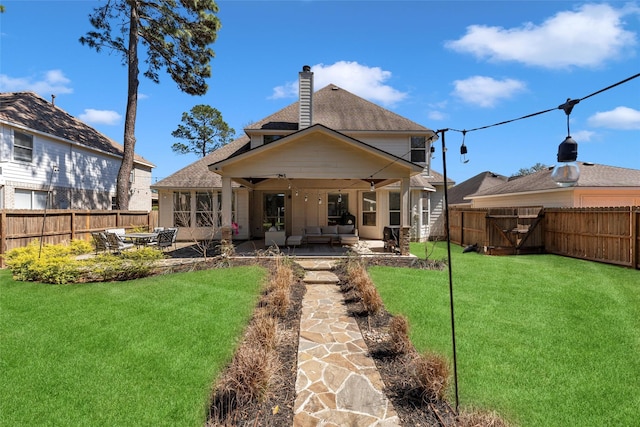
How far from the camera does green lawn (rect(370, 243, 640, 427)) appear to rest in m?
3.64

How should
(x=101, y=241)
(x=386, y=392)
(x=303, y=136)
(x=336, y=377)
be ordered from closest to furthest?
1. (x=386, y=392)
2. (x=336, y=377)
3. (x=303, y=136)
4. (x=101, y=241)

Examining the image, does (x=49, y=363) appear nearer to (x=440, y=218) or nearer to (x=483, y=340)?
(x=483, y=340)

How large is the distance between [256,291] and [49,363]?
3929mm

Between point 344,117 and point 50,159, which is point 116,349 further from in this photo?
point 50,159

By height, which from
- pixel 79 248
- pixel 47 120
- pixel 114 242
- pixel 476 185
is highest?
pixel 47 120

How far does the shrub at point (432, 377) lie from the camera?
12.2ft

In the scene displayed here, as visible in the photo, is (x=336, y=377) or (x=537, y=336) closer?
(x=336, y=377)

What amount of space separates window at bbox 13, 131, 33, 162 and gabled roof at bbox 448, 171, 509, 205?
98.7ft

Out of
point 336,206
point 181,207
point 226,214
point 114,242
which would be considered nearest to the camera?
point 226,214

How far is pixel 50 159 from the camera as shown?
55.0ft

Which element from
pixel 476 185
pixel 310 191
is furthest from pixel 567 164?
pixel 476 185

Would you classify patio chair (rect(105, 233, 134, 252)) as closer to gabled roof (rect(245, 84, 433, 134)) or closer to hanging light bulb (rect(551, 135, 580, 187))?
gabled roof (rect(245, 84, 433, 134))

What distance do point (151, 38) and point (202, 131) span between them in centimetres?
1938

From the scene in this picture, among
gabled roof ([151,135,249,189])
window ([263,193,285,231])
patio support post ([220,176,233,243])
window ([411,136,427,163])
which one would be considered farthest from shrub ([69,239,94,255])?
window ([411,136,427,163])
